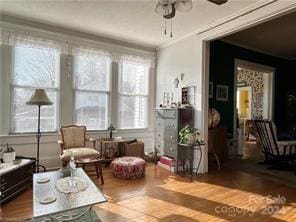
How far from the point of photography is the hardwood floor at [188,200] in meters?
2.50

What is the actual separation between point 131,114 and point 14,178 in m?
2.90

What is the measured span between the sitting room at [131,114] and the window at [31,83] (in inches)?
0.7

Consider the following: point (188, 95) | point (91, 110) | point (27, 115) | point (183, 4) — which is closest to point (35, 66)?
point (27, 115)

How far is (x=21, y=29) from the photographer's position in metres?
3.99

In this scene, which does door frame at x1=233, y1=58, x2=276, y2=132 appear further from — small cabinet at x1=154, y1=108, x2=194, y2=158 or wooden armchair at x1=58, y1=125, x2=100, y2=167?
wooden armchair at x1=58, y1=125, x2=100, y2=167

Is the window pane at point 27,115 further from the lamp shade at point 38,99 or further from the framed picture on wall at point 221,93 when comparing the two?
the framed picture on wall at point 221,93

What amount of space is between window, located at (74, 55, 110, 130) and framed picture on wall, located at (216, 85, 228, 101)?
8.36 ft

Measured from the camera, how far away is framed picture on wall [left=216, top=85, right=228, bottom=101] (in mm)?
5293

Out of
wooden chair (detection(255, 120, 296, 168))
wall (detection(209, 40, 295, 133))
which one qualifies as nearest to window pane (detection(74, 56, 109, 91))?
wall (detection(209, 40, 295, 133))

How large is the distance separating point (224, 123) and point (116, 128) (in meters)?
2.59

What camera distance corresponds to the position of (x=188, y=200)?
9.65 feet

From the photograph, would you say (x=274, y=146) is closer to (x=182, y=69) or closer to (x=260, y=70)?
(x=182, y=69)

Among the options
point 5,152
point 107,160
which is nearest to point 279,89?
point 107,160

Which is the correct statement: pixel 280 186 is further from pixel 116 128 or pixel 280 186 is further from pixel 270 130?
pixel 116 128
